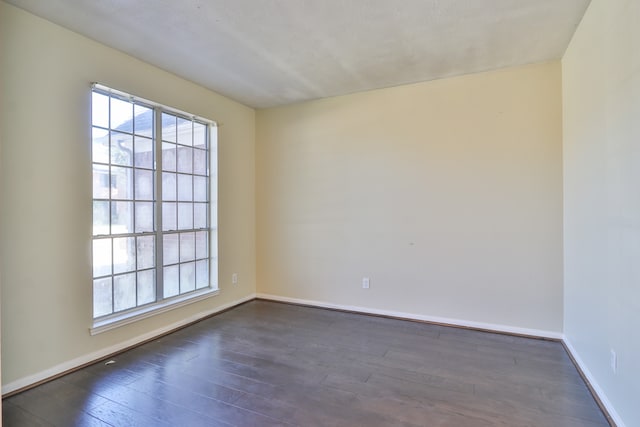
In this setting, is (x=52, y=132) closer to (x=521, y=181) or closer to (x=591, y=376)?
(x=521, y=181)

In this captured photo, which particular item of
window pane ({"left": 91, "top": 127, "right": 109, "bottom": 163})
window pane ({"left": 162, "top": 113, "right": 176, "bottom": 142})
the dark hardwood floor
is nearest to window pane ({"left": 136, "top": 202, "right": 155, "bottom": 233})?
window pane ({"left": 91, "top": 127, "right": 109, "bottom": 163})

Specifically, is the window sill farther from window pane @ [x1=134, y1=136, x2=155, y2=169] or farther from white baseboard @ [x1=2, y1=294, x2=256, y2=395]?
window pane @ [x1=134, y1=136, x2=155, y2=169]

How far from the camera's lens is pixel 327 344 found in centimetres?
296

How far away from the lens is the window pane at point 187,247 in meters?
3.54

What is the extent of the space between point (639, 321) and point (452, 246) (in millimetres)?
1871

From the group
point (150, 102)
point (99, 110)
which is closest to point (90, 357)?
point (99, 110)

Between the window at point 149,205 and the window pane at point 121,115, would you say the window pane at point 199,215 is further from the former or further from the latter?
the window pane at point 121,115

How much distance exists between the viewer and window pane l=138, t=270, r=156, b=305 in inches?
121

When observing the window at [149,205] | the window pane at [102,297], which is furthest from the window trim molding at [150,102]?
the window pane at [102,297]

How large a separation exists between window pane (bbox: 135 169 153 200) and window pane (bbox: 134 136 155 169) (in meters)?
0.07

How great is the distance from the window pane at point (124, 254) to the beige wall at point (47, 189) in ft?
0.88

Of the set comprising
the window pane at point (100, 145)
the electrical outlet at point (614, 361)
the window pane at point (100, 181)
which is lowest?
the electrical outlet at point (614, 361)

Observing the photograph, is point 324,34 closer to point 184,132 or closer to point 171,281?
point 184,132

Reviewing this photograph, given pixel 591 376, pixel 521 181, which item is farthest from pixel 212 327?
pixel 521 181
